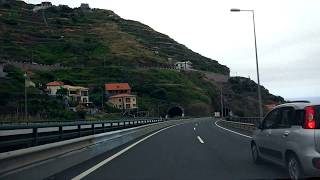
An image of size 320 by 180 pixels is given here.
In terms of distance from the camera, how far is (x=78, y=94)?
11650cm

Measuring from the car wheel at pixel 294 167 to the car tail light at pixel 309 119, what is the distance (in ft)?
2.42

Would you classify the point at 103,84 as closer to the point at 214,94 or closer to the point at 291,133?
the point at 214,94

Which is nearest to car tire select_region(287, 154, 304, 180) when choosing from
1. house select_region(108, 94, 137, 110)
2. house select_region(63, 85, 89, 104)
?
house select_region(63, 85, 89, 104)

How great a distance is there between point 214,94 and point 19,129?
466ft

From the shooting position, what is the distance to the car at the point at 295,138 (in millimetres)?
9336

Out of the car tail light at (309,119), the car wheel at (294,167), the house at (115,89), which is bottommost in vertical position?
the car wheel at (294,167)

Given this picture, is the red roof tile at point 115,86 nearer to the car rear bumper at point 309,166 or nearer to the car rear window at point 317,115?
the car rear window at point 317,115

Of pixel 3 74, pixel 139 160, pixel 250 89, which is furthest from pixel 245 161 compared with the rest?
pixel 250 89

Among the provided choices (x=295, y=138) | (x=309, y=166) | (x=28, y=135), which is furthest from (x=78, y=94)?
(x=309, y=166)

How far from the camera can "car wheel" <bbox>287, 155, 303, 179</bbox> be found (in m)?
9.70

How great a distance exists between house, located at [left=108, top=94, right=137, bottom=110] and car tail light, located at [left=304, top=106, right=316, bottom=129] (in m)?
113

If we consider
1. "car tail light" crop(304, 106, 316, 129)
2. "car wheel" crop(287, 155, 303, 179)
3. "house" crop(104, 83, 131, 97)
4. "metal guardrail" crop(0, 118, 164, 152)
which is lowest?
"car wheel" crop(287, 155, 303, 179)

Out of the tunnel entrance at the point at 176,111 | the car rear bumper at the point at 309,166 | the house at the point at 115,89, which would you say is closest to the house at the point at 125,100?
the house at the point at 115,89

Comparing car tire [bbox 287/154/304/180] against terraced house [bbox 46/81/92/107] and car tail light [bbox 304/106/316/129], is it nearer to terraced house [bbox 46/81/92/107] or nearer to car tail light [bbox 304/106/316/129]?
car tail light [bbox 304/106/316/129]
